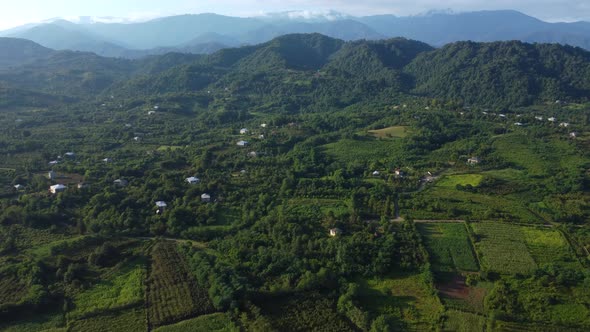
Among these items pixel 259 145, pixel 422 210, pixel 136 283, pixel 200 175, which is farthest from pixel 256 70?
pixel 136 283

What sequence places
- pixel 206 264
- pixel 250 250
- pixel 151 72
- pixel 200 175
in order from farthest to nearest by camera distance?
A: pixel 151 72 → pixel 200 175 → pixel 250 250 → pixel 206 264

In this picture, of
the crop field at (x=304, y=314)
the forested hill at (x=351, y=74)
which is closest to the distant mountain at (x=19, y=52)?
the forested hill at (x=351, y=74)

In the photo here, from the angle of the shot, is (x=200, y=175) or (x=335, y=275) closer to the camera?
(x=335, y=275)

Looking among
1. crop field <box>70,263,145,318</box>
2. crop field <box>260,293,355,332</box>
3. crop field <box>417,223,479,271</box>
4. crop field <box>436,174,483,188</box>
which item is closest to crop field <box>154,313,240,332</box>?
Result: crop field <box>260,293,355,332</box>

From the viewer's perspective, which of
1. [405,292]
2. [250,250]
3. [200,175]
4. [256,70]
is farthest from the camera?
[256,70]

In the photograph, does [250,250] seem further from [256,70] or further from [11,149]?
[256,70]

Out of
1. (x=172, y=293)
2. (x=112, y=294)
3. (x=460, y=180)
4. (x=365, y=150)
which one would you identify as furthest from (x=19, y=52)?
(x=460, y=180)
